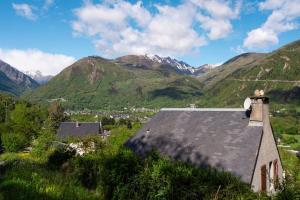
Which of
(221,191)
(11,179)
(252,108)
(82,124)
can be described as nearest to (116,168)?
(221,191)

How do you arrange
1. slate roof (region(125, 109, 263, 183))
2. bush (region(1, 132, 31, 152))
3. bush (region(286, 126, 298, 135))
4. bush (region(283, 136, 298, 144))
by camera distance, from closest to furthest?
slate roof (region(125, 109, 263, 183)), bush (region(1, 132, 31, 152)), bush (region(283, 136, 298, 144)), bush (region(286, 126, 298, 135))

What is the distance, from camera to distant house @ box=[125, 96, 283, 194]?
18.5 metres

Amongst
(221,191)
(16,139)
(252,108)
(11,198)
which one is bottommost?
(16,139)

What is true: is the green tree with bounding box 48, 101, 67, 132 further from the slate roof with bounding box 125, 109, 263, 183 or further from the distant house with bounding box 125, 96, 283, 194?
the distant house with bounding box 125, 96, 283, 194

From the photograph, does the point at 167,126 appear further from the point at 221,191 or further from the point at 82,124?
the point at 82,124

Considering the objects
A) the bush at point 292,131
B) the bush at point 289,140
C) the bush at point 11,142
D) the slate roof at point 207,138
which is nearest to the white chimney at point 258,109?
the slate roof at point 207,138

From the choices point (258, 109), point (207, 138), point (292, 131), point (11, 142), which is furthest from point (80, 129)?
point (292, 131)

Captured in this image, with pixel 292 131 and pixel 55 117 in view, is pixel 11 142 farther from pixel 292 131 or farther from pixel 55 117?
pixel 292 131

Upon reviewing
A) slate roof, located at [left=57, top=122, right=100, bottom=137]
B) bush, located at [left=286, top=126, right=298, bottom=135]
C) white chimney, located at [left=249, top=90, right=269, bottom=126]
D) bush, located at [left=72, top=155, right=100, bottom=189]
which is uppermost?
white chimney, located at [left=249, top=90, right=269, bottom=126]

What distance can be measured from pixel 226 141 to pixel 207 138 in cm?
139

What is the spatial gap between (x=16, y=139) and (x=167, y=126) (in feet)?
166

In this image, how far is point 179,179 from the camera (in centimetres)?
1028

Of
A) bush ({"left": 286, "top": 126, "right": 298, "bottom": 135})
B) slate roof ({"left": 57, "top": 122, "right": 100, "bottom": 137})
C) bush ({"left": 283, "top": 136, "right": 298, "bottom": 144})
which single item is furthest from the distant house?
bush ({"left": 286, "top": 126, "right": 298, "bottom": 135})

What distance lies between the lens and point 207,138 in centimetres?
2116
